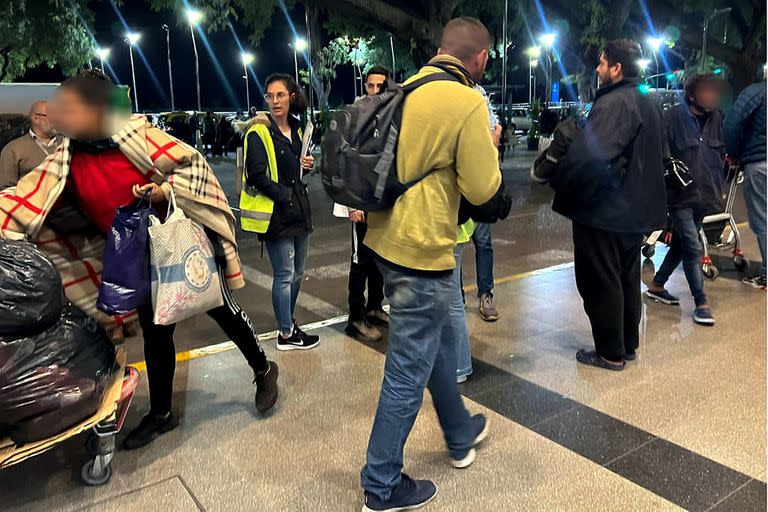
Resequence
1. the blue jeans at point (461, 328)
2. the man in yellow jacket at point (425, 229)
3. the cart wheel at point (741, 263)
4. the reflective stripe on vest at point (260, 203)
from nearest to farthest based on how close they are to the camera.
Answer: the man in yellow jacket at point (425, 229) < the blue jeans at point (461, 328) < the reflective stripe on vest at point (260, 203) < the cart wheel at point (741, 263)

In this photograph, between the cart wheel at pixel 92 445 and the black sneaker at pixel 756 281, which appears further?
the black sneaker at pixel 756 281

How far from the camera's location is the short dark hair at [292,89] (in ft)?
13.1

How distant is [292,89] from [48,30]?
1309cm

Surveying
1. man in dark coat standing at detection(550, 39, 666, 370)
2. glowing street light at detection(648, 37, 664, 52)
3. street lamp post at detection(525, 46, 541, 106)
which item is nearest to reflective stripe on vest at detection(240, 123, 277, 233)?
man in dark coat standing at detection(550, 39, 666, 370)

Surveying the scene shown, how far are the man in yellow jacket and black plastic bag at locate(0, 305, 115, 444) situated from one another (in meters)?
1.12

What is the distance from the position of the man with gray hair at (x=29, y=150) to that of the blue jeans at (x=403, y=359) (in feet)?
10.5

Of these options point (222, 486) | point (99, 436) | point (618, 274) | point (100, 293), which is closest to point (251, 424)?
point (222, 486)

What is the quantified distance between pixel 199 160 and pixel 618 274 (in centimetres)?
238

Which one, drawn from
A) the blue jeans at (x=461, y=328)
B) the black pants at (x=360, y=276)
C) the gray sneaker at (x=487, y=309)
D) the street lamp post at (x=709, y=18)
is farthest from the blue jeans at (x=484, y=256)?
the street lamp post at (x=709, y=18)

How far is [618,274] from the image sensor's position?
3787 millimetres

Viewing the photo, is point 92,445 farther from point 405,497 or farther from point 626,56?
point 626,56

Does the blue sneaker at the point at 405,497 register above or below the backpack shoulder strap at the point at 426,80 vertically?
below

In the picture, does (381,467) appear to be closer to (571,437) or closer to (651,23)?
(571,437)

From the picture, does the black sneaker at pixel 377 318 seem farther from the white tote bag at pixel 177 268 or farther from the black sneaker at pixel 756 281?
the black sneaker at pixel 756 281
